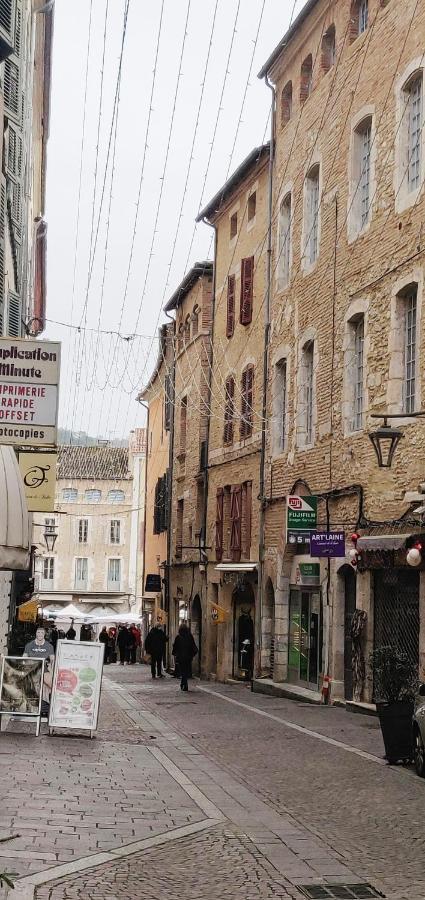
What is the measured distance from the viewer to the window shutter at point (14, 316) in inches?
989

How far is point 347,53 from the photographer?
1007 inches

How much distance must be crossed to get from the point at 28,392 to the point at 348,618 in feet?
33.6

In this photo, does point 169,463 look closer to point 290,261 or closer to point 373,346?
point 290,261

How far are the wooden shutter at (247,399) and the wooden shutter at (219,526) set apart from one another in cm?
276

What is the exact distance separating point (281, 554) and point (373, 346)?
25.0 feet

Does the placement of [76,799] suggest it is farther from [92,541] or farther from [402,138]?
[92,541]

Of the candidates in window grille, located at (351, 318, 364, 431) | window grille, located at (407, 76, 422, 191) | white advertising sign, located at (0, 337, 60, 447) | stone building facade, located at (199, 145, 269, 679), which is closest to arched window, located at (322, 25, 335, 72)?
stone building facade, located at (199, 145, 269, 679)

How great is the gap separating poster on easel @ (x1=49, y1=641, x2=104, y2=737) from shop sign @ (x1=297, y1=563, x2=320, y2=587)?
977 centimetres

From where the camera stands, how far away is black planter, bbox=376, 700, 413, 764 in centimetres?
1458

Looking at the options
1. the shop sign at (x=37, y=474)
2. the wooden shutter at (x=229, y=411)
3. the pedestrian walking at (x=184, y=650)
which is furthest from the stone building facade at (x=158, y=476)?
the shop sign at (x=37, y=474)

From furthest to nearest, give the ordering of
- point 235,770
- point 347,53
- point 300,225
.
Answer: point 300,225 < point 347,53 < point 235,770

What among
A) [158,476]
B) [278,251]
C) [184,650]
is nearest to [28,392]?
[184,650]

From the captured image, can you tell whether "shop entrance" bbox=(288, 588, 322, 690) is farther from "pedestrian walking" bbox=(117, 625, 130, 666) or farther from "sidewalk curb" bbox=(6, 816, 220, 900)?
"pedestrian walking" bbox=(117, 625, 130, 666)

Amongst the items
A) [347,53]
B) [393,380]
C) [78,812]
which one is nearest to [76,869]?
[78,812]
